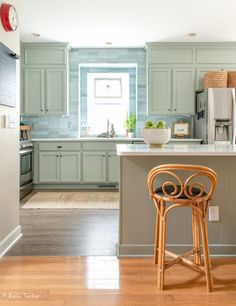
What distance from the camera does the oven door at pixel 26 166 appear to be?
205 inches

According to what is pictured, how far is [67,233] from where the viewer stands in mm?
3436

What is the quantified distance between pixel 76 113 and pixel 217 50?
2.68 m

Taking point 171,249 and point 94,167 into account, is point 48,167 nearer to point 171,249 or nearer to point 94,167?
point 94,167

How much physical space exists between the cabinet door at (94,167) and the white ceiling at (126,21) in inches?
75.9

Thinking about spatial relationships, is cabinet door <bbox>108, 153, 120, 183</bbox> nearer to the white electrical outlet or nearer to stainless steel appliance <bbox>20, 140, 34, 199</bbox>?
stainless steel appliance <bbox>20, 140, 34, 199</bbox>

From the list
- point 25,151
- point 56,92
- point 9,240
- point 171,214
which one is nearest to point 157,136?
point 171,214

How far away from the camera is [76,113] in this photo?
254 inches

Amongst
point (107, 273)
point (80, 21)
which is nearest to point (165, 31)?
point (80, 21)

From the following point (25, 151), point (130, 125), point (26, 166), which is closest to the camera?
point (25, 151)

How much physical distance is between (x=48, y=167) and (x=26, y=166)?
1.70ft

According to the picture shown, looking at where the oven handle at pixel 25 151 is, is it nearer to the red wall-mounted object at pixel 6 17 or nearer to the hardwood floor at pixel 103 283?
the red wall-mounted object at pixel 6 17

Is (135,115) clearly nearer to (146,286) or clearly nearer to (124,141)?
(124,141)

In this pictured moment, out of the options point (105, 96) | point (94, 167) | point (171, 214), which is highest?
point (105, 96)

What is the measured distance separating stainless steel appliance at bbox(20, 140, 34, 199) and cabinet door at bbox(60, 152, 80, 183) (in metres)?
0.51
